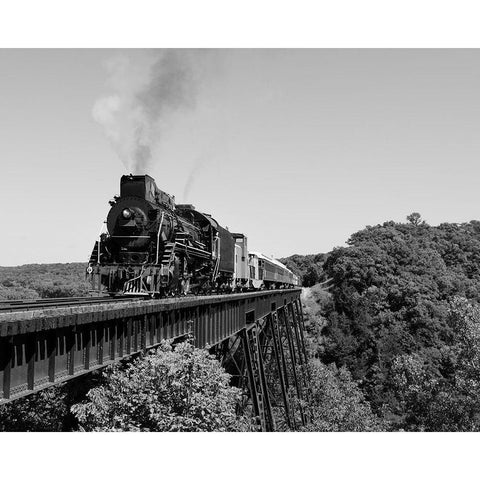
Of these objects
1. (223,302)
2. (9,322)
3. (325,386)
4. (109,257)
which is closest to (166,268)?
(109,257)

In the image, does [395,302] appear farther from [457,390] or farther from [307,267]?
[457,390]

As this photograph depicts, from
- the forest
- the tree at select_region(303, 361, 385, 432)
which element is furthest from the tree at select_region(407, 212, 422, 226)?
the tree at select_region(303, 361, 385, 432)

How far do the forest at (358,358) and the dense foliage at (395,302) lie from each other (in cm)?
17

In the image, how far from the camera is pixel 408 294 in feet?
251

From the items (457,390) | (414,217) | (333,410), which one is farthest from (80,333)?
(414,217)

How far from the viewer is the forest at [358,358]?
12453 mm

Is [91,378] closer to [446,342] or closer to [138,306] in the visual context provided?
[138,306]

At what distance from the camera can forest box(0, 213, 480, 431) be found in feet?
40.9

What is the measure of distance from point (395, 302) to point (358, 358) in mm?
10693

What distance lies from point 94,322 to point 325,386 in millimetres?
39551

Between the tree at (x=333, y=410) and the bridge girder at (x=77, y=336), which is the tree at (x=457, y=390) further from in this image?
the bridge girder at (x=77, y=336)

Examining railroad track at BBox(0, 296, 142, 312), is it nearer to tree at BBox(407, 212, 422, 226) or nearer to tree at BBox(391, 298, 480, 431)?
tree at BBox(391, 298, 480, 431)

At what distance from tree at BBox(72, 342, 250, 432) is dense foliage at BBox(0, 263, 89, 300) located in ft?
102

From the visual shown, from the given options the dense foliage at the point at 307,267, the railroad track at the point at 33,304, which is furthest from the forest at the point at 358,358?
the railroad track at the point at 33,304
